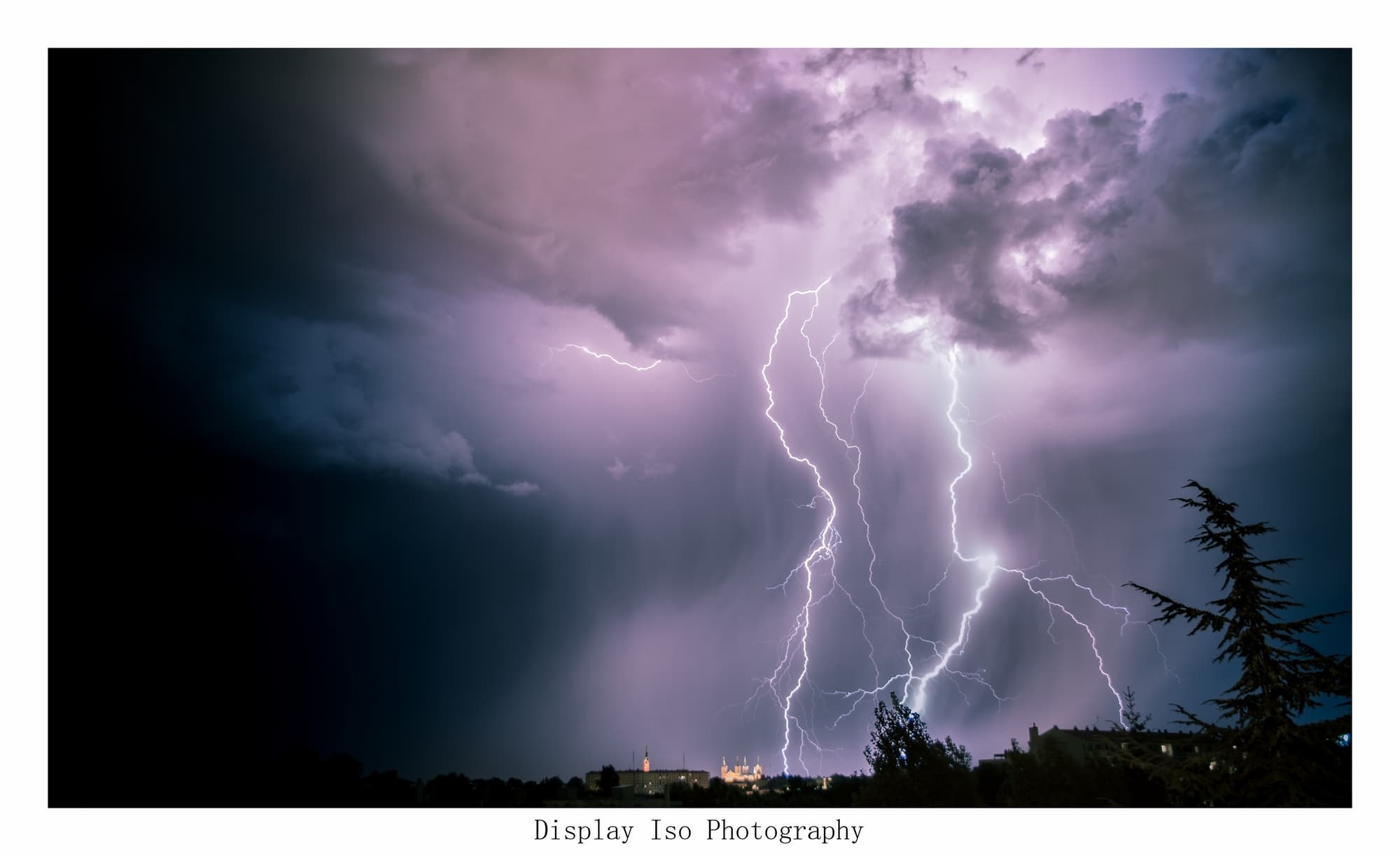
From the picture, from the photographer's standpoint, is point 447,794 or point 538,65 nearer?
point 538,65

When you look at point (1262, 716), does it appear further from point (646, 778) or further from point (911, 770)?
point (646, 778)

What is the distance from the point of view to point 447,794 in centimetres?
1549

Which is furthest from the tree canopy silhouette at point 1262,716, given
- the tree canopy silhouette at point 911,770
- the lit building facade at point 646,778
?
the lit building facade at point 646,778

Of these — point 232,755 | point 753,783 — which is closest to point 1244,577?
point 753,783

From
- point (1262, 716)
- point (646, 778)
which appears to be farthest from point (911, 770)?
point (646, 778)

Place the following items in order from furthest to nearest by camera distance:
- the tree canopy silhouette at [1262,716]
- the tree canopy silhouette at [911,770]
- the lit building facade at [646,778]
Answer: the lit building facade at [646,778]
the tree canopy silhouette at [911,770]
the tree canopy silhouette at [1262,716]

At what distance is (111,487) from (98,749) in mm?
12916

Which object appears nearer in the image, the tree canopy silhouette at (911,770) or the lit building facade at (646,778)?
the tree canopy silhouette at (911,770)

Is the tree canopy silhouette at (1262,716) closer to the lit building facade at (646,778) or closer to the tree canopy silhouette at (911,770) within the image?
the tree canopy silhouette at (911,770)
